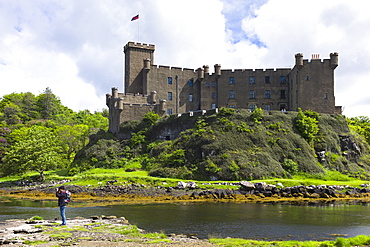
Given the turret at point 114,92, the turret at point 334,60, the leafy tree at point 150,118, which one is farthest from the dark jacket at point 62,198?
the turret at point 334,60

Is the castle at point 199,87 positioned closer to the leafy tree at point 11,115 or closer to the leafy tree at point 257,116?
the leafy tree at point 257,116

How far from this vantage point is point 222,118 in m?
53.3

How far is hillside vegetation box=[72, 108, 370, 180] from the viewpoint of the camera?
4662 centimetres

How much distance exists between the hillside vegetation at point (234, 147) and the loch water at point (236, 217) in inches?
499

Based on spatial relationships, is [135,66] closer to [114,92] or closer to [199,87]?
[114,92]

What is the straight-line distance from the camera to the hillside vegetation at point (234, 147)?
153 feet

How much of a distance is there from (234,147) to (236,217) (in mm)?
22851

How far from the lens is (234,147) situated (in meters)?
48.9

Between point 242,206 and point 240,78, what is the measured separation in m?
37.5

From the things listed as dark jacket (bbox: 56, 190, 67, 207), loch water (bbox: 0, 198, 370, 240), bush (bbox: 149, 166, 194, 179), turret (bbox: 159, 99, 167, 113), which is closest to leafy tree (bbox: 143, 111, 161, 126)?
turret (bbox: 159, 99, 167, 113)

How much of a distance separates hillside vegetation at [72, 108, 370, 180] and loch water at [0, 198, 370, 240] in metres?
12.7

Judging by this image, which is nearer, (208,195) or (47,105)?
(208,195)

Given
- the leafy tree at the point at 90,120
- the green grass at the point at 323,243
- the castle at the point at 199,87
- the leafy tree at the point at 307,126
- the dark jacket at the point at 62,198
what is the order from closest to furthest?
1. the green grass at the point at 323,243
2. the dark jacket at the point at 62,198
3. the leafy tree at the point at 307,126
4. the castle at the point at 199,87
5. the leafy tree at the point at 90,120

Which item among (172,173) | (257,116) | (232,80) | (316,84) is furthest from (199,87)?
(172,173)
